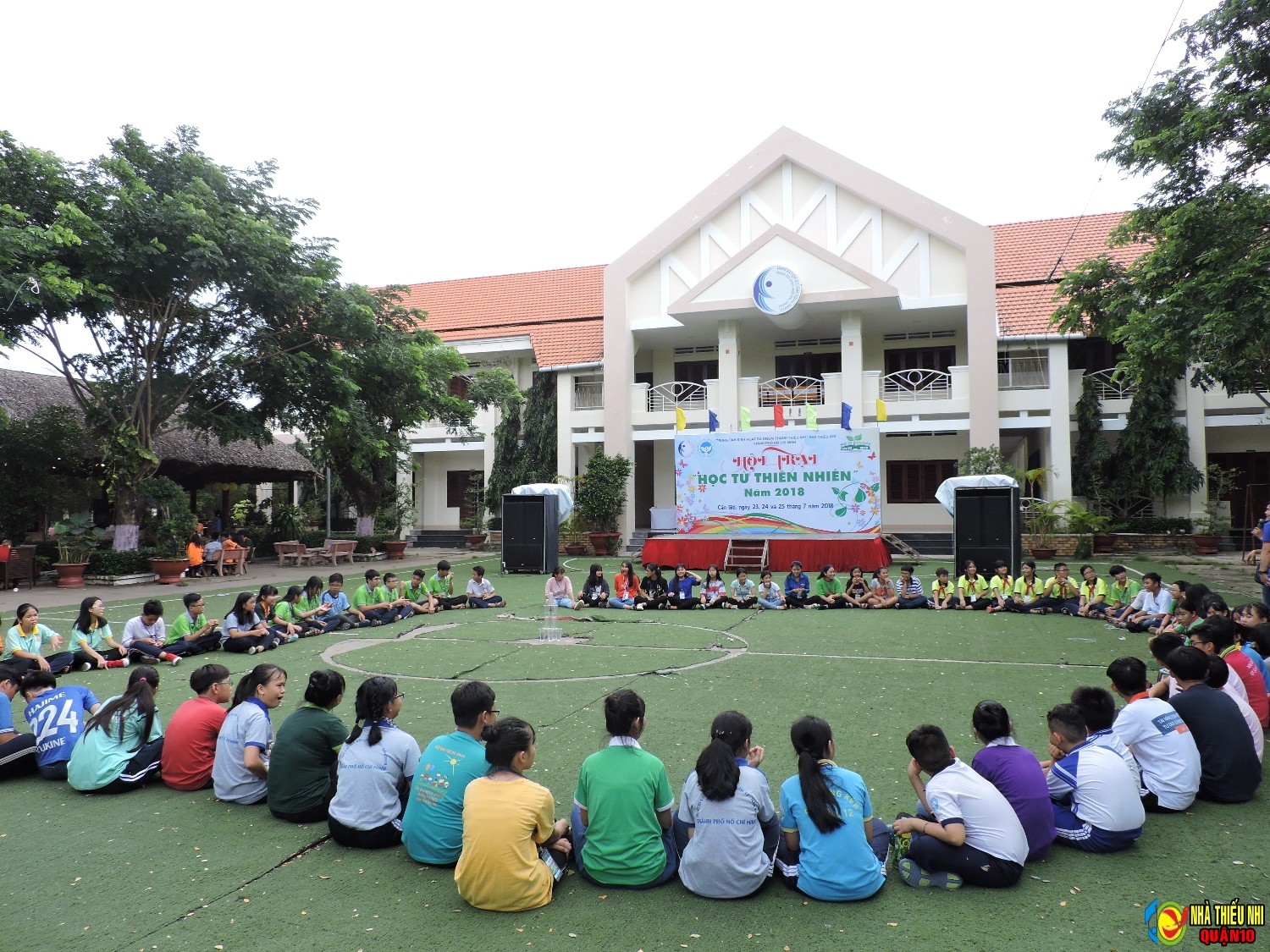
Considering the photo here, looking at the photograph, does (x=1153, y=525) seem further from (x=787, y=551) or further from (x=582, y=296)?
(x=582, y=296)

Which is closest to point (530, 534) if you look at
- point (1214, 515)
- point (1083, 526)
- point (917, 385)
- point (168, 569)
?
point (168, 569)

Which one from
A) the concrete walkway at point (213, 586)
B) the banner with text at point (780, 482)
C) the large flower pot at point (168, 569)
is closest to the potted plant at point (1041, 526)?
the banner with text at point (780, 482)

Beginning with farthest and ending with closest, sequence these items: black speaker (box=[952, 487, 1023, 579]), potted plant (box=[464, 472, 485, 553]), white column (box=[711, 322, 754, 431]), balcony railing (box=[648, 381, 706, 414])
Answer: potted plant (box=[464, 472, 485, 553])
balcony railing (box=[648, 381, 706, 414])
white column (box=[711, 322, 754, 431])
black speaker (box=[952, 487, 1023, 579])

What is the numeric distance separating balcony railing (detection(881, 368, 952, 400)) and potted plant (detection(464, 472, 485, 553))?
13.4m

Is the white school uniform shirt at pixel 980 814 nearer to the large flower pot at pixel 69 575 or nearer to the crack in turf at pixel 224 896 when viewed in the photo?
the crack in turf at pixel 224 896

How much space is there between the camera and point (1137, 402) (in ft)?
69.1

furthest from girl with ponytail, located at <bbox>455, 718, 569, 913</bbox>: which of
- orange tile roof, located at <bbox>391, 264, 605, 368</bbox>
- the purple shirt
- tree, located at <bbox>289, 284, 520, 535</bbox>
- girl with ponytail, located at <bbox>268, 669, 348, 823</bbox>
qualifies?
orange tile roof, located at <bbox>391, 264, 605, 368</bbox>

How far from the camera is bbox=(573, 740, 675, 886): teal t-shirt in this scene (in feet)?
12.0

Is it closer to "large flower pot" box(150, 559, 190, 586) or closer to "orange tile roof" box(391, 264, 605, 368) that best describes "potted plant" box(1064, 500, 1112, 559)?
"orange tile roof" box(391, 264, 605, 368)

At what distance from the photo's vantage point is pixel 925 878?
3652 millimetres

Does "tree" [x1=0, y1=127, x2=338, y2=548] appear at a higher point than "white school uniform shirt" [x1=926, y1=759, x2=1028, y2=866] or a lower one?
higher

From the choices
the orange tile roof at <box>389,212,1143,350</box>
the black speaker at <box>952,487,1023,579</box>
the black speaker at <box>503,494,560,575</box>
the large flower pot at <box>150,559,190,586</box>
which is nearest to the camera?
the black speaker at <box>952,487,1023,579</box>

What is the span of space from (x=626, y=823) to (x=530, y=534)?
1614 centimetres

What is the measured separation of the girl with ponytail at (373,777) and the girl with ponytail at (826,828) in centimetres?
194
